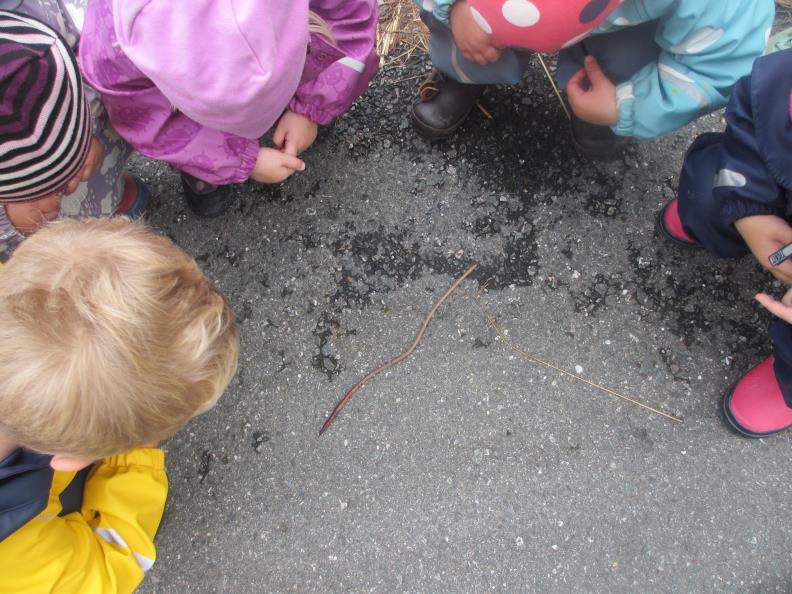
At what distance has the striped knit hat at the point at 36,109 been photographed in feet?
3.23

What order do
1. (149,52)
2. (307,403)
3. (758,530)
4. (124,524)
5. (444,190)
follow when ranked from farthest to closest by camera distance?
(444,190)
(307,403)
(758,530)
(124,524)
(149,52)

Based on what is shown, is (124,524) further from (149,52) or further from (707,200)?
(707,200)

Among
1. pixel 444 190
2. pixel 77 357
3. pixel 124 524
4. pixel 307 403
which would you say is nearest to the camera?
pixel 77 357

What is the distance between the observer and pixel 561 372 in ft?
4.77

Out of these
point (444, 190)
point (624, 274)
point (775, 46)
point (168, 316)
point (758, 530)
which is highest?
point (168, 316)

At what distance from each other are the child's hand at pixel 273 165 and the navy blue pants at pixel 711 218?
0.92 metres

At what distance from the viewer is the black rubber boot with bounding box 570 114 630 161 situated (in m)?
1.53

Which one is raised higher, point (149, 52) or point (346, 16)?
point (149, 52)

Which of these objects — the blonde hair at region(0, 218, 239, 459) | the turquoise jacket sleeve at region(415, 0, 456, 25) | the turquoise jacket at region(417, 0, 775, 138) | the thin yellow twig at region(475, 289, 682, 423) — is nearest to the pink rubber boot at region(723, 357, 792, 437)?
the thin yellow twig at region(475, 289, 682, 423)

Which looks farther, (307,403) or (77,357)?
(307,403)

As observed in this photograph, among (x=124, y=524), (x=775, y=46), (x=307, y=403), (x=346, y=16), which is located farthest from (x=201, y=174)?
(x=775, y=46)

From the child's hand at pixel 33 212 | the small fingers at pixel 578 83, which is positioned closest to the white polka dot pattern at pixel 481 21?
the small fingers at pixel 578 83

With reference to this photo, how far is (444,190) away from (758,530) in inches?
43.7

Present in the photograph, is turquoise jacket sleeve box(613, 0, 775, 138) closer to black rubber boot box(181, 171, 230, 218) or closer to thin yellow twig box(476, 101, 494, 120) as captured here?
thin yellow twig box(476, 101, 494, 120)
